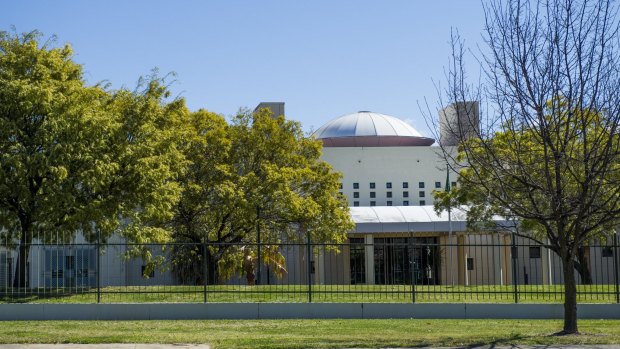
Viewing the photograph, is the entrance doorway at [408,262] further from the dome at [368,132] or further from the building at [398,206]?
the dome at [368,132]

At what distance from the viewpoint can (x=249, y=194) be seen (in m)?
39.6

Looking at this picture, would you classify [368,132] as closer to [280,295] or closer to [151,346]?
[280,295]

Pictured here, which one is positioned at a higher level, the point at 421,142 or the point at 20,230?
the point at 421,142

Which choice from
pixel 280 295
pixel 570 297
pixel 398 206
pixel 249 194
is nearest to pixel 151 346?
pixel 570 297

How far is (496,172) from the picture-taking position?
16.3m

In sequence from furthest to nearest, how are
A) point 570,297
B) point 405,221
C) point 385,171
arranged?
1. point 385,171
2. point 405,221
3. point 570,297

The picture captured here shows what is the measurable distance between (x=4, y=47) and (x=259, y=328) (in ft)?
54.1

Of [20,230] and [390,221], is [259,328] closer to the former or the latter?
[20,230]

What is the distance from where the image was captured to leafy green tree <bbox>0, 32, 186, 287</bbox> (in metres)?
27.8

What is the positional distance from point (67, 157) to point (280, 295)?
863 centimetres

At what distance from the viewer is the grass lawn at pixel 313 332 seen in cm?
1617

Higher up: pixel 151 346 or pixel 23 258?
pixel 23 258

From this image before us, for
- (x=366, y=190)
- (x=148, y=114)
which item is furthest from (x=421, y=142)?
(x=148, y=114)

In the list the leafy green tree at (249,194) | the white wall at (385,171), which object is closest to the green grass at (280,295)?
the leafy green tree at (249,194)
